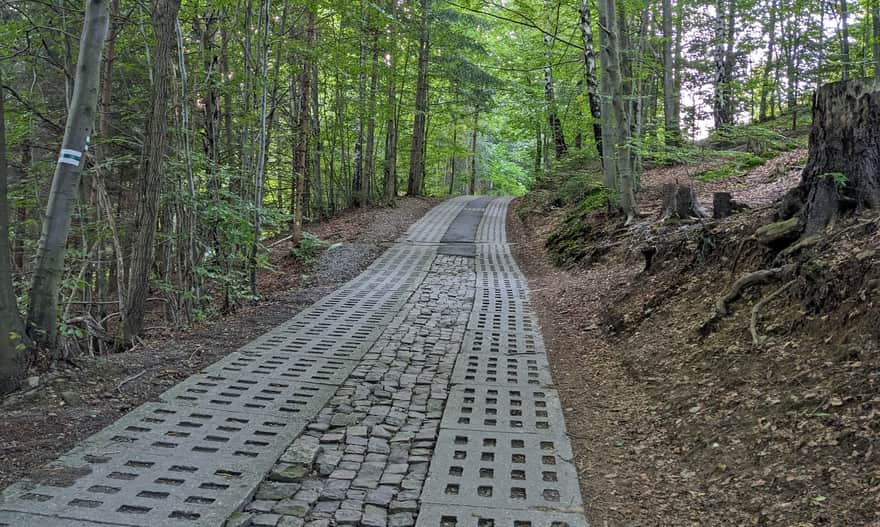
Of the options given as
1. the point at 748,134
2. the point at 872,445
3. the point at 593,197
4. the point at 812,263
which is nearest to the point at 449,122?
the point at 593,197

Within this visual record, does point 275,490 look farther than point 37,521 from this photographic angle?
Yes

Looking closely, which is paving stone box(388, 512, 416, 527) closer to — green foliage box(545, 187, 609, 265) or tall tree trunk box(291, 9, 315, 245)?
green foliage box(545, 187, 609, 265)

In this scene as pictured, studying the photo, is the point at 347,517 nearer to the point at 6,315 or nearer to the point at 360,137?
the point at 6,315

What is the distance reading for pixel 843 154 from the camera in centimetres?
527

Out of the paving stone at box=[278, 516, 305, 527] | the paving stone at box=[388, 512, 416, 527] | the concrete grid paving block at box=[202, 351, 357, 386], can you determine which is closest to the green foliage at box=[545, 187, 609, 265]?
the concrete grid paving block at box=[202, 351, 357, 386]

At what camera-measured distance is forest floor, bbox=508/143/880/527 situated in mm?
3027

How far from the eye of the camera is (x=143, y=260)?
6.67 metres

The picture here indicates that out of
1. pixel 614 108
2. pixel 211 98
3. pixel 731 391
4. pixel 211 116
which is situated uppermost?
pixel 614 108

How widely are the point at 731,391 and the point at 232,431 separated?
137 inches

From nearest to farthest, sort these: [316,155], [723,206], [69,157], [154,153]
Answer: [69,157], [154,153], [723,206], [316,155]

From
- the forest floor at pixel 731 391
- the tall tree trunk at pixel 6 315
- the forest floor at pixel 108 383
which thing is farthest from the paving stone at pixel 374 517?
the tall tree trunk at pixel 6 315

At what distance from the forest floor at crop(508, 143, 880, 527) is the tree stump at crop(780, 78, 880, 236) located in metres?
0.34

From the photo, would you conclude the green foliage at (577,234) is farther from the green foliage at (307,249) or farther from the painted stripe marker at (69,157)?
the painted stripe marker at (69,157)

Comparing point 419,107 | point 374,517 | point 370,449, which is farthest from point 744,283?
point 419,107
